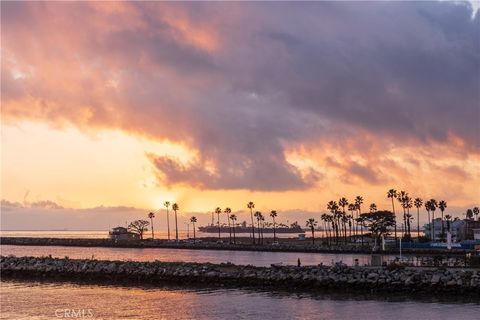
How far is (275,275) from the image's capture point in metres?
52.4

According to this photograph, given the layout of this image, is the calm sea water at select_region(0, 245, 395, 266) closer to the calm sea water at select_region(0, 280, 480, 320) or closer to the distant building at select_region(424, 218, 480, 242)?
the calm sea water at select_region(0, 280, 480, 320)

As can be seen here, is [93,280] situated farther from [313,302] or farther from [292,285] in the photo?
[313,302]

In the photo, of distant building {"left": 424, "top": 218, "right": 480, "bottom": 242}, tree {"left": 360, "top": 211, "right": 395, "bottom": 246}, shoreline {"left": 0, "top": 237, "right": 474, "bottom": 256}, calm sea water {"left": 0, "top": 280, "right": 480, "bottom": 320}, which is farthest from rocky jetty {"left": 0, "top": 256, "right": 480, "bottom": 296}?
distant building {"left": 424, "top": 218, "right": 480, "bottom": 242}

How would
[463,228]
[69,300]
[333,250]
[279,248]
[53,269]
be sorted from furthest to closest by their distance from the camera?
1. [463,228]
2. [279,248]
3. [333,250]
4. [53,269]
5. [69,300]

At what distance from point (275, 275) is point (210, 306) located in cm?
1304

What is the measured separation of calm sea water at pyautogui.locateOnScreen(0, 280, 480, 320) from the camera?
1447 inches

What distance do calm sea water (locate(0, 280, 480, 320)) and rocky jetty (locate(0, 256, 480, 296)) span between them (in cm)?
403

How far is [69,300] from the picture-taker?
44.2 m

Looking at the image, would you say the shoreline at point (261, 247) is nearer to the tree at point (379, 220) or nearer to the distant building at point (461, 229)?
the tree at point (379, 220)

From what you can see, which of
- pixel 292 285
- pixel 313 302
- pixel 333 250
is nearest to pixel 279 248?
pixel 333 250

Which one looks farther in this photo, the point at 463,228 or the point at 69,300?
the point at 463,228

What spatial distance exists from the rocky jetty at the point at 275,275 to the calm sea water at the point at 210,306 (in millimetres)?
4029

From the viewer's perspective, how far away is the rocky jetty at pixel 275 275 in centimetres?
4584

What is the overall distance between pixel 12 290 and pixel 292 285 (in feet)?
79.9
